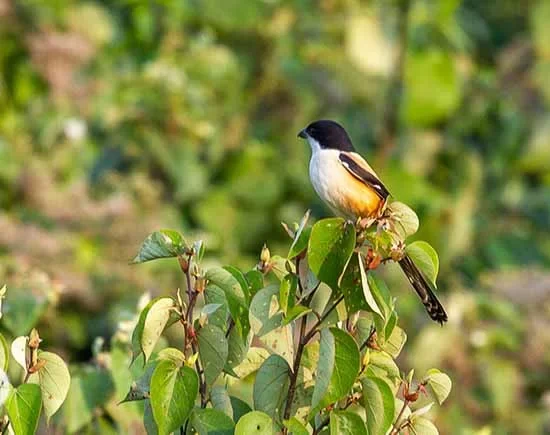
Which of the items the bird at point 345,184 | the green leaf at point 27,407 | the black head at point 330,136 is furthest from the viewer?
the black head at point 330,136

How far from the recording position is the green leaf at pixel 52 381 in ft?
8.38

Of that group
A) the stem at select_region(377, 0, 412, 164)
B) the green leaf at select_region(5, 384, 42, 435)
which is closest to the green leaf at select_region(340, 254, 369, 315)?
the green leaf at select_region(5, 384, 42, 435)

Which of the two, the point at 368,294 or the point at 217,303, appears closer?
the point at 368,294

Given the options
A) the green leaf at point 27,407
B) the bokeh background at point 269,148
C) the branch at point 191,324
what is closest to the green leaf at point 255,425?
the branch at point 191,324

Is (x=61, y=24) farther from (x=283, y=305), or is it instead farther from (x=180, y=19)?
(x=283, y=305)

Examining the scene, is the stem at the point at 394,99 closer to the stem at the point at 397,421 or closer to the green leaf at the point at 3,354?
the stem at the point at 397,421

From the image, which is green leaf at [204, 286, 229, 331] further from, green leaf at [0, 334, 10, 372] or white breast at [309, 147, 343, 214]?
white breast at [309, 147, 343, 214]

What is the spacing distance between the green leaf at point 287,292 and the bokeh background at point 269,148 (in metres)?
4.12

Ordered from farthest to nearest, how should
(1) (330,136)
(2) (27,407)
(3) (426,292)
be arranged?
(1) (330,136), (3) (426,292), (2) (27,407)

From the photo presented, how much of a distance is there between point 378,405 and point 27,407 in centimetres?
62

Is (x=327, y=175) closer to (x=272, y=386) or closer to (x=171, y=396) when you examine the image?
(x=272, y=386)

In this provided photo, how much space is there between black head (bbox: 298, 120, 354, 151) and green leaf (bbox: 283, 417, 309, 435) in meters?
1.57

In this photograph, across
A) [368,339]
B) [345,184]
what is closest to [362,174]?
[345,184]

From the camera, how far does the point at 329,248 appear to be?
2.60 m
